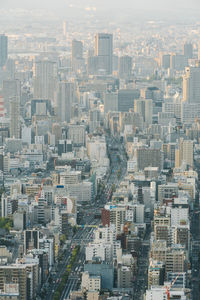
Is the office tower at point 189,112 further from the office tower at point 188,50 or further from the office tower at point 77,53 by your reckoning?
the office tower at point 77,53

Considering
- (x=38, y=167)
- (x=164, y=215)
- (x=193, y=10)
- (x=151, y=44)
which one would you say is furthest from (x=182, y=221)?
(x=151, y=44)

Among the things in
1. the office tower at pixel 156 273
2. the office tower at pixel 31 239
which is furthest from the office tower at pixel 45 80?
the office tower at pixel 156 273

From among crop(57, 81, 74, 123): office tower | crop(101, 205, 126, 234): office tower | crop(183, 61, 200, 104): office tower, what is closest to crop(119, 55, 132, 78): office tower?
crop(183, 61, 200, 104): office tower

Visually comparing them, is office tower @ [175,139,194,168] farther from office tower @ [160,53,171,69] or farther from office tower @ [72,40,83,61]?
office tower @ [160,53,171,69]

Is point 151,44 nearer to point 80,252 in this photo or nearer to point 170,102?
point 170,102

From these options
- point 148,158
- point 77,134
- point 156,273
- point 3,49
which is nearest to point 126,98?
point 77,134

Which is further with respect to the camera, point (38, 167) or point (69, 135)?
point (69, 135)
